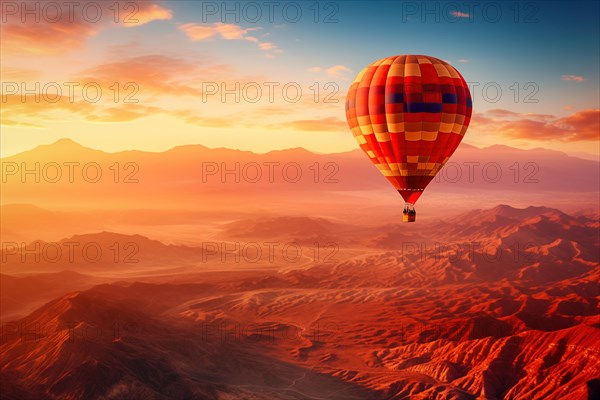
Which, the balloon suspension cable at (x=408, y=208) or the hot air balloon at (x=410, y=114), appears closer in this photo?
the hot air balloon at (x=410, y=114)

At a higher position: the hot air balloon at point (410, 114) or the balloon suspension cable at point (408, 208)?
the hot air balloon at point (410, 114)

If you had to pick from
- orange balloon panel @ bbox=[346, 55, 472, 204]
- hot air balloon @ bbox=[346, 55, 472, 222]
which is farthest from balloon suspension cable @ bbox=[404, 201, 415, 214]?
orange balloon panel @ bbox=[346, 55, 472, 204]

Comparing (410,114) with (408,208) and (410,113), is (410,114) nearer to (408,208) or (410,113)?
(410,113)

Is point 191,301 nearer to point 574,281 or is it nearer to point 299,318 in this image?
point 299,318

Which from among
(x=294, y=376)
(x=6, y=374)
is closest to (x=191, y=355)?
(x=294, y=376)

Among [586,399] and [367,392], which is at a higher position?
[586,399]

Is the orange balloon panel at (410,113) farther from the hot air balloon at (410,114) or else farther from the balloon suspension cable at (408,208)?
the balloon suspension cable at (408,208)

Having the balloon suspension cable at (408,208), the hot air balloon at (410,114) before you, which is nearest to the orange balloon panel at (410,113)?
the hot air balloon at (410,114)

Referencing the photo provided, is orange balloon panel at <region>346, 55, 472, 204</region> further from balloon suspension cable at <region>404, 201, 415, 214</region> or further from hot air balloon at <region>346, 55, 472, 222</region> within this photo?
balloon suspension cable at <region>404, 201, 415, 214</region>
